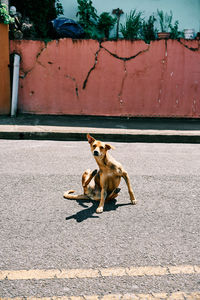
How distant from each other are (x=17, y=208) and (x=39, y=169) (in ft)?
4.90

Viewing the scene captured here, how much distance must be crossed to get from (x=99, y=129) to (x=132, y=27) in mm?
5223

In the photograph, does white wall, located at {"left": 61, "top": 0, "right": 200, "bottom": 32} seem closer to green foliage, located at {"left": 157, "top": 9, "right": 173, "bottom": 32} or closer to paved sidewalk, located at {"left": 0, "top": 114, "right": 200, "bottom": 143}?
green foliage, located at {"left": 157, "top": 9, "right": 173, "bottom": 32}

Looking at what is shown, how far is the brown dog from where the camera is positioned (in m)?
3.57

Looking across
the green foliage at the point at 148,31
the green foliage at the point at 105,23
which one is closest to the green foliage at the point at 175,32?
the green foliage at the point at 148,31

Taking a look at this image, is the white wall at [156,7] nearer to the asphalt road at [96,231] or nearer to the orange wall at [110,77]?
the orange wall at [110,77]

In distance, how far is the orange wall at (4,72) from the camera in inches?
361

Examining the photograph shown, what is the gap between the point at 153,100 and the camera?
9.73 metres

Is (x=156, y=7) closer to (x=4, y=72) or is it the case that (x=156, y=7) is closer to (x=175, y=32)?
(x=175, y=32)

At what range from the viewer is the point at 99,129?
7.98 meters

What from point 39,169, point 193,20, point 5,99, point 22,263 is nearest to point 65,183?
point 39,169

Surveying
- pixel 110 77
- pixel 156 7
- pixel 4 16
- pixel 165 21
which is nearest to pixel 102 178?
pixel 110 77

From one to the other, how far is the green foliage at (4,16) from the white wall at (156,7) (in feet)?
13.0

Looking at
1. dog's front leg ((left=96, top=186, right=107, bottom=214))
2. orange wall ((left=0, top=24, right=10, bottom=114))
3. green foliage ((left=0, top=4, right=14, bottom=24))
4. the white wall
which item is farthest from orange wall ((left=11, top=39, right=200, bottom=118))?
dog's front leg ((left=96, top=186, right=107, bottom=214))

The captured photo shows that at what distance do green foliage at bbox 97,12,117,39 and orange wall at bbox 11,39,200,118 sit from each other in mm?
2558
